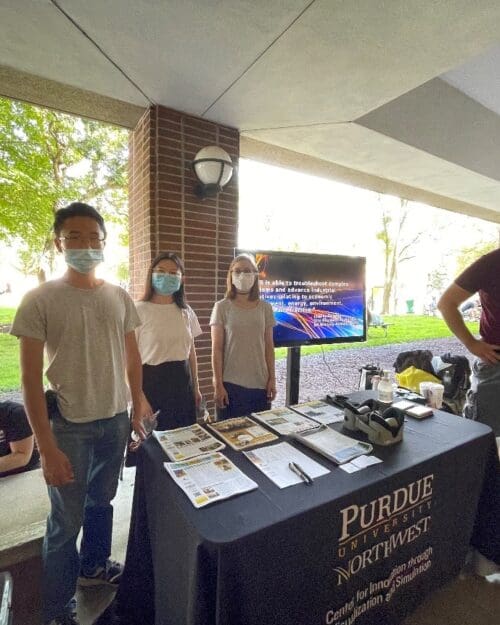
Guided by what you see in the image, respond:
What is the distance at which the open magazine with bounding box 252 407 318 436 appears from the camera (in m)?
1.40

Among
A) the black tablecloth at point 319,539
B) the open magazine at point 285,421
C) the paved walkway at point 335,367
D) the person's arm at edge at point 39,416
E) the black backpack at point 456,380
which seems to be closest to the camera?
the black tablecloth at point 319,539

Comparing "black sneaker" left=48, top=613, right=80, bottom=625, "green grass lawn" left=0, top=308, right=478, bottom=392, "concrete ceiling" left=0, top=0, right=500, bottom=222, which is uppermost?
"concrete ceiling" left=0, top=0, right=500, bottom=222

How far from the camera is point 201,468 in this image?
3.59 feet

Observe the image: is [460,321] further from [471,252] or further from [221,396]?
[471,252]

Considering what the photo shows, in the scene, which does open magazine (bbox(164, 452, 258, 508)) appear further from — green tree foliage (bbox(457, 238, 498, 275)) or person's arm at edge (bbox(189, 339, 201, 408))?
green tree foliage (bbox(457, 238, 498, 275))

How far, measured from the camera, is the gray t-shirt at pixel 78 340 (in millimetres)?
1185

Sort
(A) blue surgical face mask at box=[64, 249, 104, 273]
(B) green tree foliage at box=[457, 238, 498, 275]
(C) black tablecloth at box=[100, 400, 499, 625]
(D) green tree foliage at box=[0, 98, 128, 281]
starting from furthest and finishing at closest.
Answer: (B) green tree foliage at box=[457, 238, 498, 275] < (D) green tree foliage at box=[0, 98, 128, 281] < (A) blue surgical face mask at box=[64, 249, 104, 273] < (C) black tablecloth at box=[100, 400, 499, 625]

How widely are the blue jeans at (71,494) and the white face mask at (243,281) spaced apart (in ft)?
3.28

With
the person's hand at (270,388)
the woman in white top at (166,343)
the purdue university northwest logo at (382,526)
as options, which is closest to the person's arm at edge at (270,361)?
the person's hand at (270,388)

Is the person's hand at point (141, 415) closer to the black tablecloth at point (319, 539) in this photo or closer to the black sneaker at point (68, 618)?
the black tablecloth at point (319, 539)

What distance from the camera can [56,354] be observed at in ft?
4.03

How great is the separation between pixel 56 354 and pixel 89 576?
1.07m

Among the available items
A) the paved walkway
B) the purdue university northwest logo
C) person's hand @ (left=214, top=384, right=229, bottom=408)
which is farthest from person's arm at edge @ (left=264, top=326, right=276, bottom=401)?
the paved walkway

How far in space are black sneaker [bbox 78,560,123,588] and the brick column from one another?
135 centimetres
